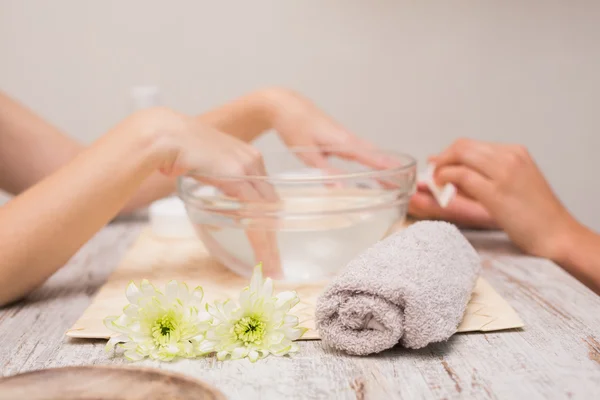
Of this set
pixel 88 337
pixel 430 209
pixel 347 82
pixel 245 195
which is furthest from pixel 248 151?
pixel 347 82

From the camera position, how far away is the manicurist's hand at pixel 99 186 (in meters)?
0.74

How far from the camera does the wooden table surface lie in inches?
20.7

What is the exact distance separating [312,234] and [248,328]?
203mm

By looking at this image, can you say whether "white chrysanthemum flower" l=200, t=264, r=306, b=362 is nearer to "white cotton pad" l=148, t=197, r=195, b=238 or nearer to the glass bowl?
the glass bowl

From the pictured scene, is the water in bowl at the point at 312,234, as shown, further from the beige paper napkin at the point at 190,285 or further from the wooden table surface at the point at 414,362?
the wooden table surface at the point at 414,362

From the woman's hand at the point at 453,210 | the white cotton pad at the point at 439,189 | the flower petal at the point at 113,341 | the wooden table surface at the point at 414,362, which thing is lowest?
the woman's hand at the point at 453,210

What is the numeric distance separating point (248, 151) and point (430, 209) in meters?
0.39

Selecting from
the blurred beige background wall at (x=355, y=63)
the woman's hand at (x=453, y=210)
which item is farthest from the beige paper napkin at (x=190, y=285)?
the blurred beige background wall at (x=355, y=63)

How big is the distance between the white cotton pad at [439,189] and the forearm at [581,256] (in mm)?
168

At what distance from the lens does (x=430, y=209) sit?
3.57 ft

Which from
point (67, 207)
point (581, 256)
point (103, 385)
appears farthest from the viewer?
point (581, 256)

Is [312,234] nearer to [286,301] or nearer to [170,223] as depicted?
[286,301]

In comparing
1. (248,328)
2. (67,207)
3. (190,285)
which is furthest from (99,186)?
(248,328)

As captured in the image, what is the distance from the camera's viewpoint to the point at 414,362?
578 millimetres
